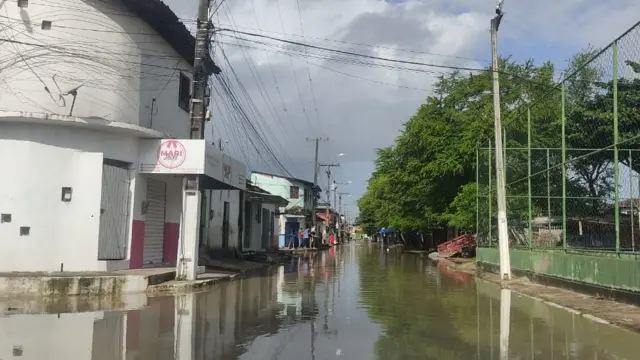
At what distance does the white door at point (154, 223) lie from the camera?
19469mm

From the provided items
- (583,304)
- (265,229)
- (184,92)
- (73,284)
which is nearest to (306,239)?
(265,229)

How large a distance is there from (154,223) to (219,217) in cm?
796

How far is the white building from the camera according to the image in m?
15.8

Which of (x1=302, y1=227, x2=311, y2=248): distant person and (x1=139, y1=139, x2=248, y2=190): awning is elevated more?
(x1=139, y1=139, x2=248, y2=190): awning

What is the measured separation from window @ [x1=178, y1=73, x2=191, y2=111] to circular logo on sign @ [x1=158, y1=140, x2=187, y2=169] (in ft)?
15.3

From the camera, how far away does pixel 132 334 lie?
9.57 meters

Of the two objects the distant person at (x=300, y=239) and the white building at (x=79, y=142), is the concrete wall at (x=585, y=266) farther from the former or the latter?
the distant person at (x=300, y=239)

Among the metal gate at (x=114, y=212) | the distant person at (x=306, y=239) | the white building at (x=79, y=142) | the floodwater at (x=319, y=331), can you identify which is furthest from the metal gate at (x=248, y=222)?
the distant person at (x=306, y=239)

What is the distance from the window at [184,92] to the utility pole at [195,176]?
13.8 feet

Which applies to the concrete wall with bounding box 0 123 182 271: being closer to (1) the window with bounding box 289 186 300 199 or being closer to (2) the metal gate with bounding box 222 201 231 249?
(2) the metal gate with bounding box 222 201 231 249

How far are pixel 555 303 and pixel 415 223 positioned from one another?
113 ft

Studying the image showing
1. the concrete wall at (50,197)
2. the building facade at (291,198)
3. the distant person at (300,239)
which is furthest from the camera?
the building facade at (291,198)

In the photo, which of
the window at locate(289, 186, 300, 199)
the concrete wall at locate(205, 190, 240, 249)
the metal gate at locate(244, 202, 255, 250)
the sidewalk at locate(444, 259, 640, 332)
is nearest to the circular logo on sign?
the concrete wall at locate(205, 190, 240, 249)

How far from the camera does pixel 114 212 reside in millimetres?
17094
